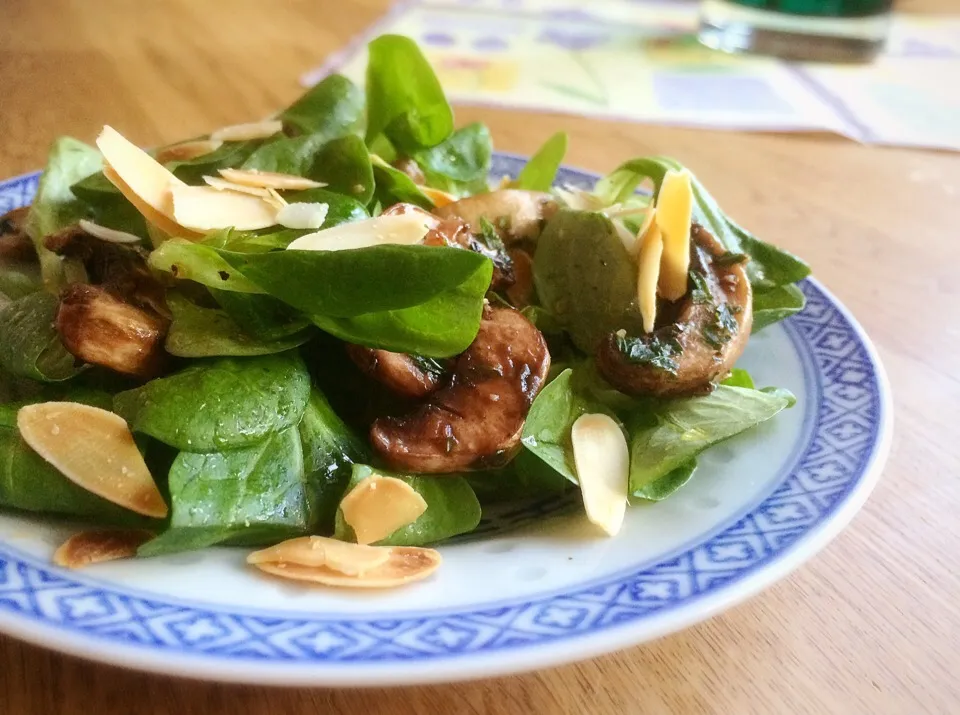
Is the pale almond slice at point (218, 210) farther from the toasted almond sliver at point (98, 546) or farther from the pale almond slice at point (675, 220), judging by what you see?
the pale almond slice at point (675, 220)

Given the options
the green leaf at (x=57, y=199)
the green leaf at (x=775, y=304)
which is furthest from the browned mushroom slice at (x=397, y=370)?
the green leaf at (x=775, y=304)

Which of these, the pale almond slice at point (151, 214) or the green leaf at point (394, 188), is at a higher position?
the pale almond slice at point (151, 214)

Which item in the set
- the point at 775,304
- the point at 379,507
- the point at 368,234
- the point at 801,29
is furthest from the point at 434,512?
the point at 801,29

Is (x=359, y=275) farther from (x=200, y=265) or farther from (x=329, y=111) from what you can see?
(x=329, y=111)

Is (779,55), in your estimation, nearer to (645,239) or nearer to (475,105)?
(475,105)

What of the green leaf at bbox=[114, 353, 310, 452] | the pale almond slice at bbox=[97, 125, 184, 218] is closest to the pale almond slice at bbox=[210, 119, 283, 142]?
the pale almond slice at bbox=[97, 125, 184, 218]

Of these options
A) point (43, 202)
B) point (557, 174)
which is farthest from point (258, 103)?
point (43, 202)
